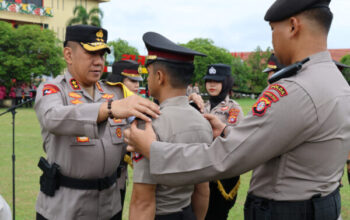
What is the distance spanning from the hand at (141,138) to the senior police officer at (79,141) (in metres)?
0.36

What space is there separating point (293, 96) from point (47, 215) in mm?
2117

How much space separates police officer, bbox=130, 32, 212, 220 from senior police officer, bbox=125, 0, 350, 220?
18cm

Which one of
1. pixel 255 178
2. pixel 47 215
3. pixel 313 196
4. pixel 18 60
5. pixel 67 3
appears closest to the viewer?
pixel 313 196

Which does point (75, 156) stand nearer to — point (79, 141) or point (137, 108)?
point (79, 141)

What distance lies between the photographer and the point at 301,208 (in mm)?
1721

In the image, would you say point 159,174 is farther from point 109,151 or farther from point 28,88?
point 28,88

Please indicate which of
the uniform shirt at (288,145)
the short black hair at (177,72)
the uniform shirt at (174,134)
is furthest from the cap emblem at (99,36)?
the uniform shirt at (288,145)

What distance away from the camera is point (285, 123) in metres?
1.58

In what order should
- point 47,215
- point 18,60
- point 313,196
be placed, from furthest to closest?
Answer: point 18,60
point 47,215
point 313,196

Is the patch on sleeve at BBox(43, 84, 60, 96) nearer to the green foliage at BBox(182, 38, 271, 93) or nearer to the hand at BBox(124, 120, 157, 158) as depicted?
the hand at BBox(124, 120, 157, 158)

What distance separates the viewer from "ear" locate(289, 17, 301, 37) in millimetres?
1712

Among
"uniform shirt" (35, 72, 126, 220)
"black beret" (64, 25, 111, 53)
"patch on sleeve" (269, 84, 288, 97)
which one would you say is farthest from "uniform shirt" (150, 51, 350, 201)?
"black beret" (64, 25, 111, 53)

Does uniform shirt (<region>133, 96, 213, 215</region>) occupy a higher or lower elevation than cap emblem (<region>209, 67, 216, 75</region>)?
lower

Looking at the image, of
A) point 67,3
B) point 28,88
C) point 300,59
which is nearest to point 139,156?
point 300,59
